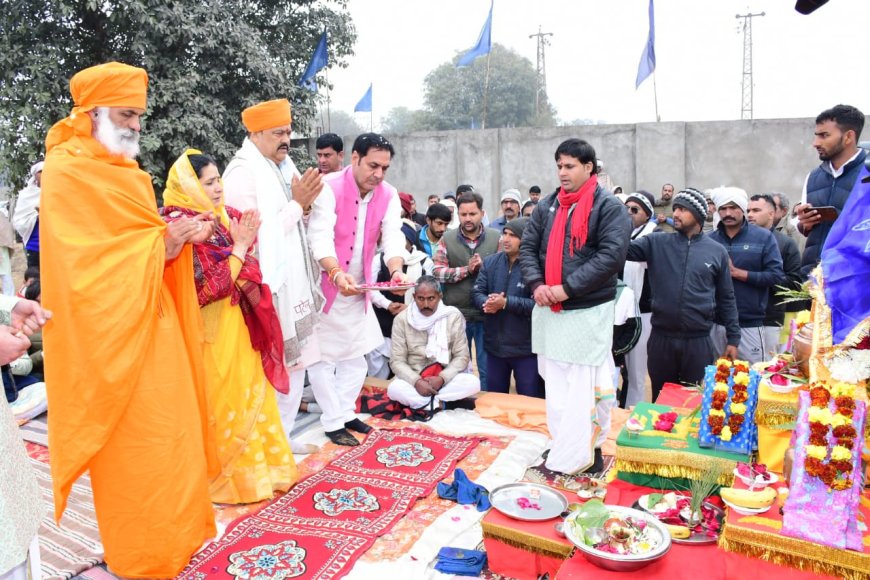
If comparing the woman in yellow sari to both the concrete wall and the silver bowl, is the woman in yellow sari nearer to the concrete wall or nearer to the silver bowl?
the silver bowl

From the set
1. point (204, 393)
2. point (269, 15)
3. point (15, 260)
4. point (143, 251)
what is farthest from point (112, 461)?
point (15, 260)

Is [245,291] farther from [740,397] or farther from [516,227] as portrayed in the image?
[740,397]

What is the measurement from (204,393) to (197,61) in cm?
944

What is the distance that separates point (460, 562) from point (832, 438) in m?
1.67

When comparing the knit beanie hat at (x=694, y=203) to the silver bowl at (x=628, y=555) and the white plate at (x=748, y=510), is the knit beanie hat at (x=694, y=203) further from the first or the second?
the silver bowl at (x=628, y=555)

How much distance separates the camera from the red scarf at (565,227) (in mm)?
3988

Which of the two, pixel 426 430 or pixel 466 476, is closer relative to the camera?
pixel 466 476

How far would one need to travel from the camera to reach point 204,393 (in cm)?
336

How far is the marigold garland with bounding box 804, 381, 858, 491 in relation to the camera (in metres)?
2.51

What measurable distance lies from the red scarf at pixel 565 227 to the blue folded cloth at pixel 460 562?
1555 mm

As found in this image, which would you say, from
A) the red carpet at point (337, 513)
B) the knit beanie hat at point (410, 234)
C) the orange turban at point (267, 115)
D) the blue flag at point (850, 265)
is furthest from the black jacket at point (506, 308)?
the blue flag at point (850, 265)

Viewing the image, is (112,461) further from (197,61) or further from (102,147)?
(197,61)

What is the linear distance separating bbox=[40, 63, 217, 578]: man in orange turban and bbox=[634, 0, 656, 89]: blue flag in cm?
1161

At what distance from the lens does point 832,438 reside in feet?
8.36
